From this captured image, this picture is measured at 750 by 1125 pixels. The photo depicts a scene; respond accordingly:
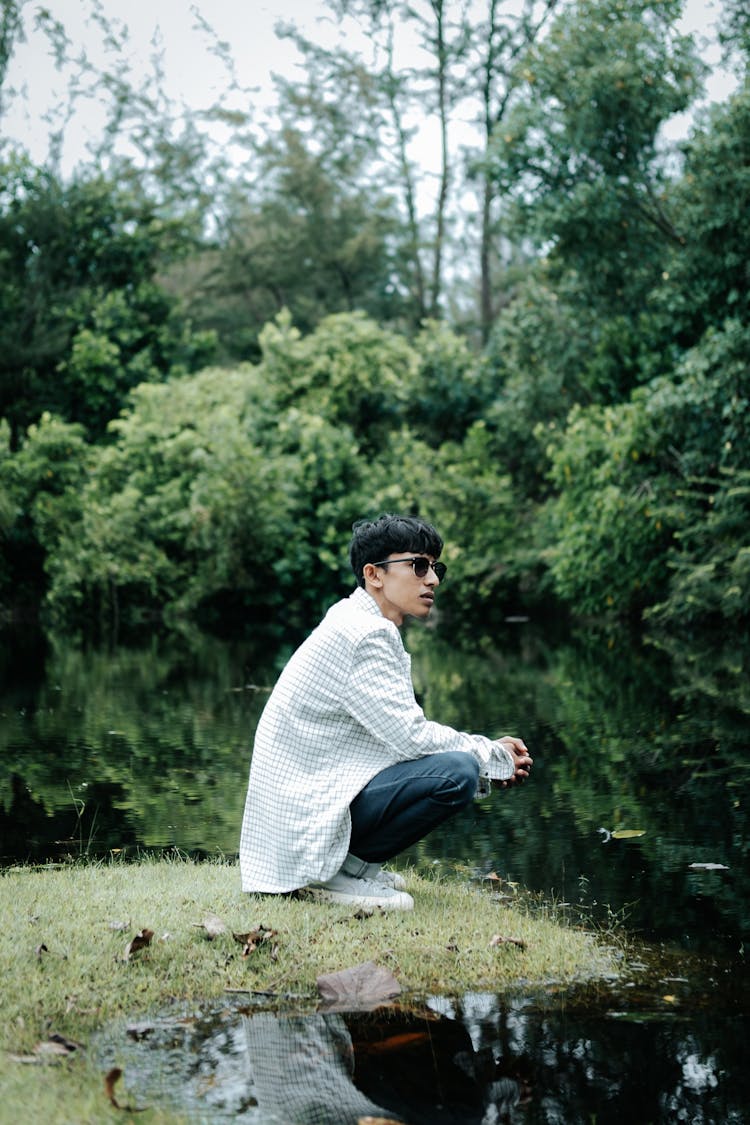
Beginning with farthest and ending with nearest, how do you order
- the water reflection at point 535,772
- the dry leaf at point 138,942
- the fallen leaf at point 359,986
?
the water reflection at point 535,772 → the dry leaf at point 138,942 → the fallen leaf at point 359,986

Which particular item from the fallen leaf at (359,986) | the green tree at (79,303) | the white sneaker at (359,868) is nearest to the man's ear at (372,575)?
the white sneaker at (359,868)

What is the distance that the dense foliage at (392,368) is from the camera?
58.5 feet

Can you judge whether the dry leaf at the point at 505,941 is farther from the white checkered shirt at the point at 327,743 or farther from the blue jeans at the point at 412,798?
the white checkered shirt at the point at 327,743

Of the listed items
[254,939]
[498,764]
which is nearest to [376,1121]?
[254,939]

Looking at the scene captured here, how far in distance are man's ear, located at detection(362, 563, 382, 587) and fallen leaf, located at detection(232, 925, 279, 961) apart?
1315 mm

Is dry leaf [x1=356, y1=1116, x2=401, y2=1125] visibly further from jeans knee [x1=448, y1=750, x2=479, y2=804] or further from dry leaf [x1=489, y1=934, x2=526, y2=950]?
jeans knee [x1=448, y1=750, x2=479, y2=804]

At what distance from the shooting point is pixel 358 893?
4441 mm

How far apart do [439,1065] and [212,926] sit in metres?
1.05

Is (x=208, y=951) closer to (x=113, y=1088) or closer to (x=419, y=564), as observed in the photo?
(x=113, y=1088)

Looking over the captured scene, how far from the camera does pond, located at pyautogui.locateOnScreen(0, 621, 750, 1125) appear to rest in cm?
312

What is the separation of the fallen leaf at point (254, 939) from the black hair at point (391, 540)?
135 centimetres

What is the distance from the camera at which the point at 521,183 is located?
766 inches

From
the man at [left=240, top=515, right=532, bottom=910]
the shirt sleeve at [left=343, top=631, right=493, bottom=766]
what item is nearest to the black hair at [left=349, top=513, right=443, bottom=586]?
the man at [left=240, top=515, right=532, bottom=910]

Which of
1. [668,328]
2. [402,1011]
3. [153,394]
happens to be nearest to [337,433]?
[153,394]
